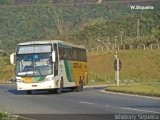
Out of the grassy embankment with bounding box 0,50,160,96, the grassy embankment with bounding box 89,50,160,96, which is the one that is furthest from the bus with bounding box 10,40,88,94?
the grassy embankment with bounding box 89,50,160,96

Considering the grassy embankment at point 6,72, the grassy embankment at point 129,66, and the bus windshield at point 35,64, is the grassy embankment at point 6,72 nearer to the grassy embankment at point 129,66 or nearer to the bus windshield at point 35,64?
the grassy embankment at point 129,66

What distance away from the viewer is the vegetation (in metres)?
134

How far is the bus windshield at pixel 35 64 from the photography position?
35781mm

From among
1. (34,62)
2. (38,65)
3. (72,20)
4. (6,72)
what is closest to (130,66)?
(6,72)

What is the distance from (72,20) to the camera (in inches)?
5782

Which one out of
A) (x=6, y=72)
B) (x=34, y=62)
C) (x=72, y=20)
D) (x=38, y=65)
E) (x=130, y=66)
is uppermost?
Answer: (x=72, y=20)

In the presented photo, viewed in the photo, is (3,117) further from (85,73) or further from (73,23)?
(73,23)

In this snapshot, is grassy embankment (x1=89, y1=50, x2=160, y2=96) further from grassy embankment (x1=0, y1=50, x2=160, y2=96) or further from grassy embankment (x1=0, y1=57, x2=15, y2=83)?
grassy embankment (x1=0, y1=57, x2=15, y2=83)

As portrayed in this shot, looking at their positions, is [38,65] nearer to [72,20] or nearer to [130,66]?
[130,66]

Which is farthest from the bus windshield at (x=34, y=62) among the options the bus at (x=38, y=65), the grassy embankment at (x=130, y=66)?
the grassy embankment at (x=130, y=66)

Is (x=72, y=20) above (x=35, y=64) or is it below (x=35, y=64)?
above

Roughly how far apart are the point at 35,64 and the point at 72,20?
112 metres

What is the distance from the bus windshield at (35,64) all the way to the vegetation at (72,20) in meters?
92.9

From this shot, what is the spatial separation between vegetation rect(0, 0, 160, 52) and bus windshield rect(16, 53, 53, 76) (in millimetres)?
92936
